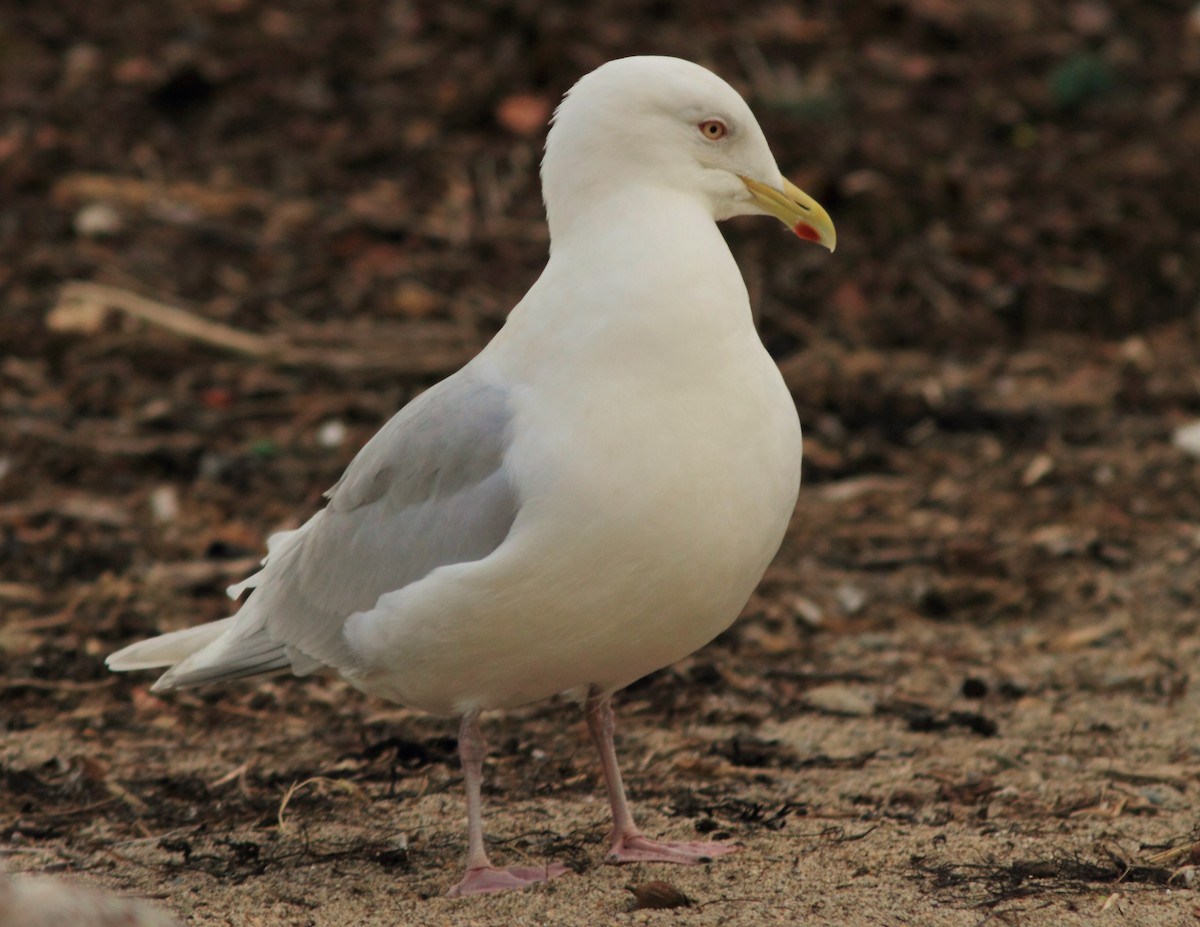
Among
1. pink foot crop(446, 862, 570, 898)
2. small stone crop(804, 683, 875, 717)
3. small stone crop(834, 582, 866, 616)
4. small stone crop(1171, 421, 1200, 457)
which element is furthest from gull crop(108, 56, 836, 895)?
small stone crop(1171, 421, 1200, 457)

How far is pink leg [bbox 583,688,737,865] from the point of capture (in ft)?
13.5

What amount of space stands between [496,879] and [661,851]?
16.7 inches

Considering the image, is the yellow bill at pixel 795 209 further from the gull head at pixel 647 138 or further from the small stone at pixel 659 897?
the small stone at pixel 659 897

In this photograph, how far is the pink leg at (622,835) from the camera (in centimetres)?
410

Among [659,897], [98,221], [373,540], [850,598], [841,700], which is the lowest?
[98,221]

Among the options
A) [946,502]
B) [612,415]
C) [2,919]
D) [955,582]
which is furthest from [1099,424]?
[2,919]

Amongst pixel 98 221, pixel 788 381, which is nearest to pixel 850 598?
pixel 788 381

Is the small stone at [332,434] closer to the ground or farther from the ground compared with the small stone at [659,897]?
closer to the ground

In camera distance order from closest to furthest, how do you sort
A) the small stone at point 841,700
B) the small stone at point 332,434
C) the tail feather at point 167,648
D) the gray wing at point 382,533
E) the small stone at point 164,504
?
the gray wing at point 382,533 < the tail feather at point 167,648 < the small stone at point 841,700 < the small stone at point 164,504 < the small stone at point 332,434

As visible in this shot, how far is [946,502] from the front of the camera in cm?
696

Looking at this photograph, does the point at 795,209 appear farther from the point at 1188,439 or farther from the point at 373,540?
the point at 1188,439

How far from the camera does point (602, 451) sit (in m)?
3.64

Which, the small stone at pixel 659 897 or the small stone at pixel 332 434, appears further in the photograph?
the small stone at pixel 332 434

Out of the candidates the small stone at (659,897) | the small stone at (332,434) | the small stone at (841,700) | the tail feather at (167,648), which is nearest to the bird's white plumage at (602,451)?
the small stone at (659,897)
